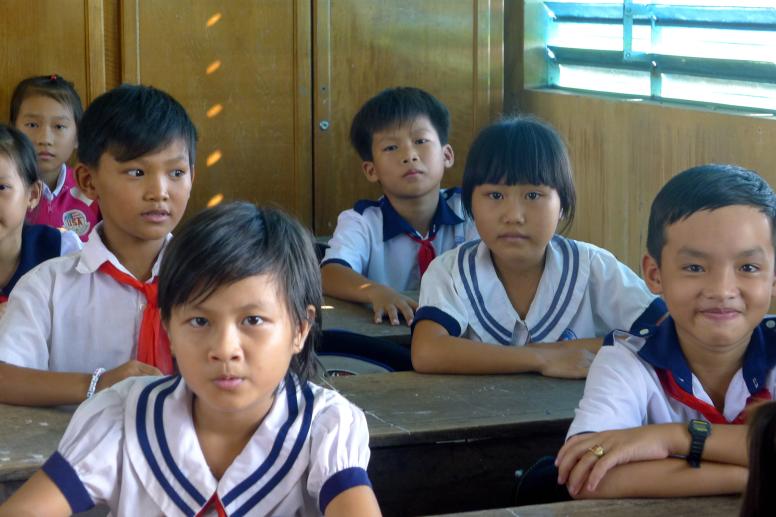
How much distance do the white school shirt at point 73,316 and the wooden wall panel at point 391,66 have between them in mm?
2635

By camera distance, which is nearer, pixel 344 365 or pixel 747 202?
pixel 747 202

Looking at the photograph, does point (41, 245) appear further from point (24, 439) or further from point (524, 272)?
point (524, 272)

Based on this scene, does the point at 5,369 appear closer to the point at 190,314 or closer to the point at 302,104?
the point at 190,314

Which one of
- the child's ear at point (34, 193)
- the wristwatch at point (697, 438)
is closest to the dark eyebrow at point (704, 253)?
the wristwatch at point (697, 438)

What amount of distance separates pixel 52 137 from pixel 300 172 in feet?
3.31

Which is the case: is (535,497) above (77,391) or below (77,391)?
below

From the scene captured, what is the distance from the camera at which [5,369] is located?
2.07 m

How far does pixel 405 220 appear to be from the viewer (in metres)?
3.51

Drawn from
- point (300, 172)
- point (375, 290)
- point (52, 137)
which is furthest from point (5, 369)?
point (300, 172)

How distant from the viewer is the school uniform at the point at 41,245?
2.58 m

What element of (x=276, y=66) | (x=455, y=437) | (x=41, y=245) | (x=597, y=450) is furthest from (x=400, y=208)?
(x=597, y=450)

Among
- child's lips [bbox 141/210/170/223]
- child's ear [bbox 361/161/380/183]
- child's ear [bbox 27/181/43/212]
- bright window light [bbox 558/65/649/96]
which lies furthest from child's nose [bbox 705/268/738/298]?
bright window light [bbox 558/65/649/96]

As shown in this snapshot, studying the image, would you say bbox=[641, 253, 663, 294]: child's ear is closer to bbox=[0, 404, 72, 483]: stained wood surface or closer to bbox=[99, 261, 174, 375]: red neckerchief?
bbox=[99, 261, 174, 375]: red neckerchief

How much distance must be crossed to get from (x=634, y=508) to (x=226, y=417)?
0.57 metres
